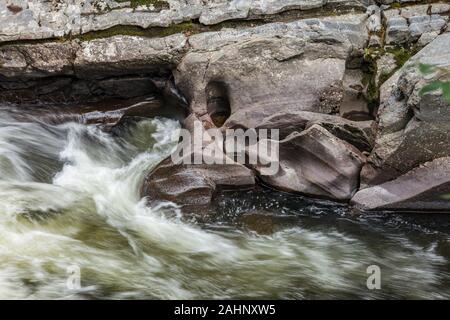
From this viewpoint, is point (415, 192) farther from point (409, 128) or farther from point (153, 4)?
point (153, 4)

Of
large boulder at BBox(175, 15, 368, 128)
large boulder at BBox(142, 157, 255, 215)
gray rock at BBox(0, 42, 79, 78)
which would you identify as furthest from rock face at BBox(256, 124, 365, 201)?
gray rock at BBox(0, 42, 79, 78)

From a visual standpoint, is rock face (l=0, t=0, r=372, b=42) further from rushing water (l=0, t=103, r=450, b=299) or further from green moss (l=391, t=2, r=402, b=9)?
rushing water (l=0, t=103, r=450, b=299)

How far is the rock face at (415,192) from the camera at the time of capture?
5086mm

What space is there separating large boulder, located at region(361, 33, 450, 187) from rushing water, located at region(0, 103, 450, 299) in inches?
21.6

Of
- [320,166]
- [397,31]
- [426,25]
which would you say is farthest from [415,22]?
[320,166]

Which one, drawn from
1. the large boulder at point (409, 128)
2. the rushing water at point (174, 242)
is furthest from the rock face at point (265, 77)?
the rushing water at point (174, 242)

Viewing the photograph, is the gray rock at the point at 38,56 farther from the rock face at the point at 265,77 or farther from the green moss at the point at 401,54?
the green moss at the point at 401,54

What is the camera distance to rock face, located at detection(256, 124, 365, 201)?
5.38 m

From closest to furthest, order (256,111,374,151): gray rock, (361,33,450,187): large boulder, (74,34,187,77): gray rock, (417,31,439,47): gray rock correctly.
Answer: (361,33,450,187): large boulder → (256,111,374,151): gray rock → (417,31,439,47): gray rock → (74,34,187,77): gray rock

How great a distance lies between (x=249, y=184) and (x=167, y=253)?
1477 mm

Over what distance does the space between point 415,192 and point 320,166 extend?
1.00 m

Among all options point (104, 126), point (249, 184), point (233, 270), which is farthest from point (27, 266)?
point (104, 126)

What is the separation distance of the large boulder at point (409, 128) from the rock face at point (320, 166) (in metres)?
0.18

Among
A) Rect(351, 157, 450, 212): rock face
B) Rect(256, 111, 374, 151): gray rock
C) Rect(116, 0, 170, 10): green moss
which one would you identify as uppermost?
Rect(116, 0, 170, 10): green moss
